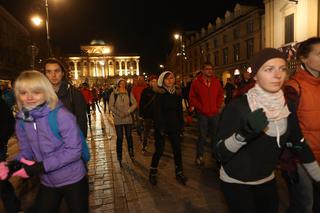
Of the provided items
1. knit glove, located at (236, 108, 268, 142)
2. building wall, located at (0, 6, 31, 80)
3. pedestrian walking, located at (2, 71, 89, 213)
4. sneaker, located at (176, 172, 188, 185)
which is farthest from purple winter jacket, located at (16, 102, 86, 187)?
building wall, located at (0, 6, 31, 80)

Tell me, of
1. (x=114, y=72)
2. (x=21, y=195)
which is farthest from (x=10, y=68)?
(x=114, y=72)

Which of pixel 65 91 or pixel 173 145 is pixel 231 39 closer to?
pixel 173 145

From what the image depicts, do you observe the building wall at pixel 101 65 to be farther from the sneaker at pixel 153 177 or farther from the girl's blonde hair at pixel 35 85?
the girl's blonde hair at pixel 35 85

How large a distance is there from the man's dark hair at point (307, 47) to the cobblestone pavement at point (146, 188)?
2219 mm

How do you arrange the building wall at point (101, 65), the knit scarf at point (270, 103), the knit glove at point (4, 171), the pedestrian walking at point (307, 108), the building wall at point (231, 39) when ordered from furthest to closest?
the building wall at point (101, 65) → the building wall at point (231, 39) → the pedestrian walking at point (307, 108) → the knit glove at point (4, 171) → the knit scarf at point (270, 103)

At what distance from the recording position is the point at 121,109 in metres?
7.16

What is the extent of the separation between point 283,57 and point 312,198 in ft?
4.90

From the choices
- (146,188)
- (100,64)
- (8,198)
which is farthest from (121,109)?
(100,64)

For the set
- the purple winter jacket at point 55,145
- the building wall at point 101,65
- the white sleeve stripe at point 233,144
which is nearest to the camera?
the white sleeve stripe at point 233,144

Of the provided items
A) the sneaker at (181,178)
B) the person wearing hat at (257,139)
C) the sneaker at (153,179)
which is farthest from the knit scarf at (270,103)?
the sneaker at (153,179)

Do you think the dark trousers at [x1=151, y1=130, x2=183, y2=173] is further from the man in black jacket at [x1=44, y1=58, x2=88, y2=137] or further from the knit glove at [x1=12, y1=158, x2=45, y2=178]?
the knit glove at [x1=12, y1=158, x2=45, y2=178]

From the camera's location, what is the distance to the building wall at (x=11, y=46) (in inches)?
1535

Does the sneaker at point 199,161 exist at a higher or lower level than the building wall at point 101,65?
lower

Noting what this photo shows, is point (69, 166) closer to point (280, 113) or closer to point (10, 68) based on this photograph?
point (280, 113)
